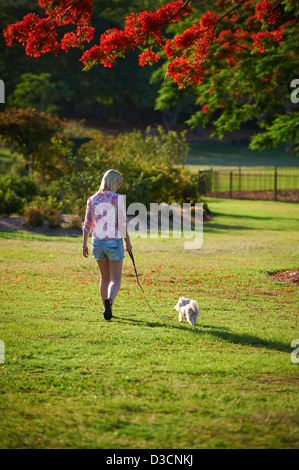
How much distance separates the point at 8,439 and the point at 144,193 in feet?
50.1

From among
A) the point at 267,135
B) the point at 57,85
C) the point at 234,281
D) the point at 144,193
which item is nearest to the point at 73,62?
the point at 57,85

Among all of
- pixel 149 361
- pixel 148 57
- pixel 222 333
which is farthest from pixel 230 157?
pixel 149 361

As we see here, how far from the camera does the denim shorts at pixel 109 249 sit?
6668mm

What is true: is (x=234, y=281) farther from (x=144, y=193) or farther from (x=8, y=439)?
(x=144, y=193)

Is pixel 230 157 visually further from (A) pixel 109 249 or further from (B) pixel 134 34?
(A) pixel 109 249

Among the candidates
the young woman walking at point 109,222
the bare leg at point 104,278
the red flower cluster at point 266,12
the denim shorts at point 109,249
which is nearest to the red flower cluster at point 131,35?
the red flower cluster at point 266,12

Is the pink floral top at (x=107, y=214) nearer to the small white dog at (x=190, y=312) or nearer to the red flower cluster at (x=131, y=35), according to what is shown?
the small white dog at (x=190, y=312)

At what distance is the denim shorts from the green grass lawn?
34.1 inches

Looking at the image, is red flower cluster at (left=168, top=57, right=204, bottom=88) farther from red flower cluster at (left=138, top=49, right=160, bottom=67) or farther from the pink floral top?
the pink floral top

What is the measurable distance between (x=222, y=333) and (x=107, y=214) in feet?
6.62

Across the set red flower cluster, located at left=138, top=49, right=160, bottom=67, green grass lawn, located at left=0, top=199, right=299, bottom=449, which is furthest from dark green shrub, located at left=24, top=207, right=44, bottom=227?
red flower cluster, located at left=138, top=49, right=160, bottom=67

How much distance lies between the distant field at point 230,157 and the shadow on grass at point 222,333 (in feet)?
138

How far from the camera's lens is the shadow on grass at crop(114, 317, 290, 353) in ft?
19.5

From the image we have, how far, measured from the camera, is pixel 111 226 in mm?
6672
